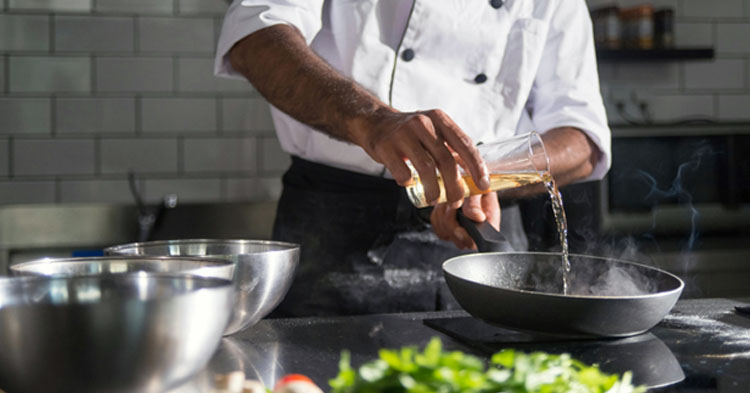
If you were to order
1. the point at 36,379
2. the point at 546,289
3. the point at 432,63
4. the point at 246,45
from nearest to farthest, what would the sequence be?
the point at 36,379, the point at 546,289, the point at 246,45, the point at 432,63

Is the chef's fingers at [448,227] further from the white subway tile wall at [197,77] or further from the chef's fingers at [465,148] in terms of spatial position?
the white subway tile wall at [197,77]

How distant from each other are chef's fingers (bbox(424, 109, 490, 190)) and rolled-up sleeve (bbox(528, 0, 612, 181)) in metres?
0.59

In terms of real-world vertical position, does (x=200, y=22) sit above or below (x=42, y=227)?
above

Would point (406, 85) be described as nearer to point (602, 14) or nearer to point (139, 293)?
point (139, 293)

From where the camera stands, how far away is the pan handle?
102 cm

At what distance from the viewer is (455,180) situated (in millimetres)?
885

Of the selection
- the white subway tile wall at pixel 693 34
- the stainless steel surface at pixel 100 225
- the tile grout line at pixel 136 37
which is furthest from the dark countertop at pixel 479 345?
the white subway tile wall at pixel 693 34

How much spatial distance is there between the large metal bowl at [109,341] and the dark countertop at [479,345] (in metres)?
0.13

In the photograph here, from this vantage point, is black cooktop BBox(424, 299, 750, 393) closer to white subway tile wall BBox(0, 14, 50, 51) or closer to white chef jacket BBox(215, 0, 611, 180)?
white chef jacket BBox(215, 0, 611, 180)

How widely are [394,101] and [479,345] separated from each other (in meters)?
0.60

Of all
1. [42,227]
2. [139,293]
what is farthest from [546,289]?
[42,227]

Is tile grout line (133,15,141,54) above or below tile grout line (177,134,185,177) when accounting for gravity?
above

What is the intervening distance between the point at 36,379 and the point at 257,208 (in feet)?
5.81

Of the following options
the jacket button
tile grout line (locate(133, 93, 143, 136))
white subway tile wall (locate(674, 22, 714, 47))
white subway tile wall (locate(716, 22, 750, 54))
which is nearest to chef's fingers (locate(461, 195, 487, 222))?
the jacket button
